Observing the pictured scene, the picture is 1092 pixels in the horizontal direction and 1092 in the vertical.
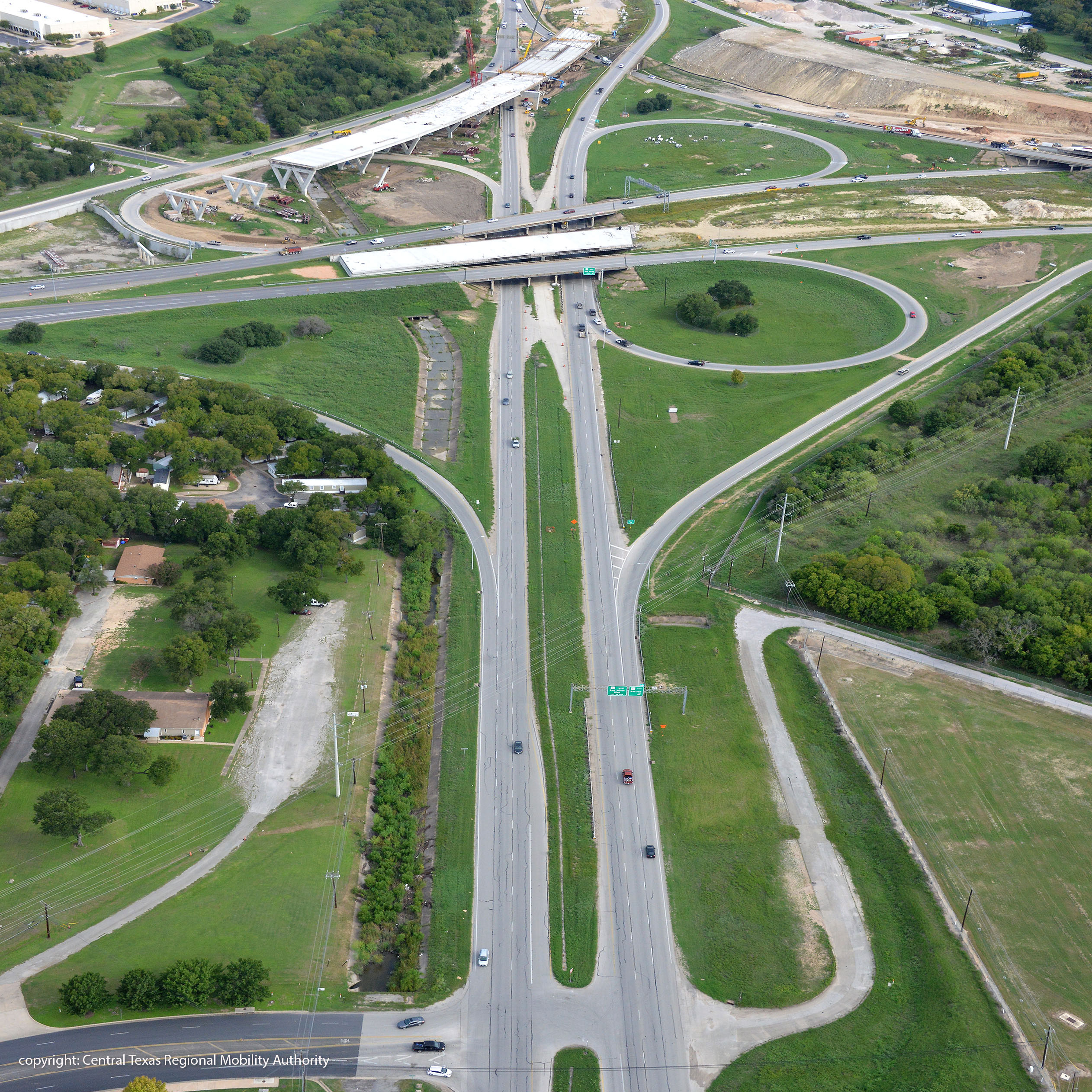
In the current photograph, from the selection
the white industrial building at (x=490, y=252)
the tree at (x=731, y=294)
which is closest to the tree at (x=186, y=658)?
the white industrial building at (x=490, y=252)

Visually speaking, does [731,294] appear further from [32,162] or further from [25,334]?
[32,162]

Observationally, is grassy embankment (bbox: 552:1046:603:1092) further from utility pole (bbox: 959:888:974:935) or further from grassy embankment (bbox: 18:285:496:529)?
grassy embankment (bbox: 18:285:496:529)

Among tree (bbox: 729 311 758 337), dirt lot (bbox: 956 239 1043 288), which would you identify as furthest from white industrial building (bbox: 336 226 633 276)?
dirt lot (bbox: 956 239 1043 288)

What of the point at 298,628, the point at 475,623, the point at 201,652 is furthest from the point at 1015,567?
the point at 201,652

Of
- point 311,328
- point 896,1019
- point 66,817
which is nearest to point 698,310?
point 311,328

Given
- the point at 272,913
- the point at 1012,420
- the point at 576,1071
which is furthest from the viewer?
the point at 1012,420

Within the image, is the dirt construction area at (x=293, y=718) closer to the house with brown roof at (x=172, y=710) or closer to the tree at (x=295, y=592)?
the tree at (x=295, y=592)
